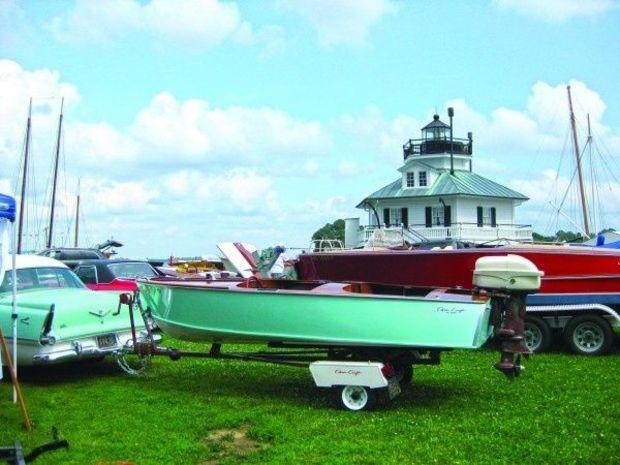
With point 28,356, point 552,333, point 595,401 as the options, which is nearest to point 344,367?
point 595,401

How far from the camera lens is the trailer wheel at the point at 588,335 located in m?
12.3

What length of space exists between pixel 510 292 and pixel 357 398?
1990mm

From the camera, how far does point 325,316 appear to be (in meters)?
8.71

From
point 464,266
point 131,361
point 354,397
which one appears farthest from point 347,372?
point 464,266

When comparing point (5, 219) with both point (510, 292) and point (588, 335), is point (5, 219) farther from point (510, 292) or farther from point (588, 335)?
point (588, 335)

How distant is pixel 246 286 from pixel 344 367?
2.11 m

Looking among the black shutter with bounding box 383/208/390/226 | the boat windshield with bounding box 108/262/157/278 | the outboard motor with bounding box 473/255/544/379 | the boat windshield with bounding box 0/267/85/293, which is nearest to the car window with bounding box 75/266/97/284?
the boat windshield with bounding box 108/262/157/278

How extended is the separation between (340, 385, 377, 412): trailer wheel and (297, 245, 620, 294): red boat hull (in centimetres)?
452

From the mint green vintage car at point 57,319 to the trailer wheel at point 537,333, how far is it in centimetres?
607

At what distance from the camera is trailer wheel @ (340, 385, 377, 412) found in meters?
8.58

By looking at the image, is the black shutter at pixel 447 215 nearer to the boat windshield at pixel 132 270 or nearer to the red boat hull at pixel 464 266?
the boat windshield at pixel 132 270

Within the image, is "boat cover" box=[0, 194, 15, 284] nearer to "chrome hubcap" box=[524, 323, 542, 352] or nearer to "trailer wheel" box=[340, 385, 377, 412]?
"trailer wheel" box=[340, 385, 377, 412]

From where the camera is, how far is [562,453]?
6898mm

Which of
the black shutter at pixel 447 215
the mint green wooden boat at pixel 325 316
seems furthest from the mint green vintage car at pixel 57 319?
the black shutter at pixel 447 215
